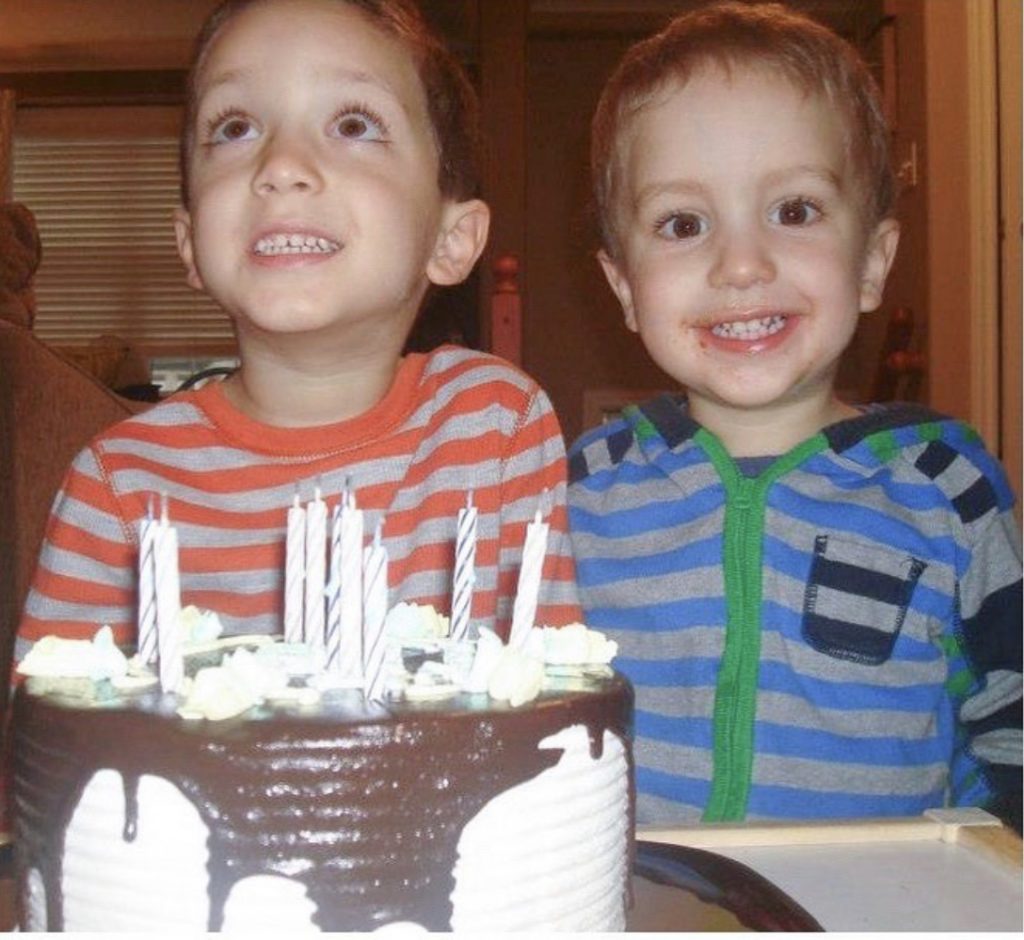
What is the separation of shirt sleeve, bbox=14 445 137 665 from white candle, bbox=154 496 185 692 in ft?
1.90

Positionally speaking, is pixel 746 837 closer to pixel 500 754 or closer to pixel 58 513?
pixel 500 754

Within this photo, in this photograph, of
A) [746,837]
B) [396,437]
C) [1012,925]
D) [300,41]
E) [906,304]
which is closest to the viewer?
[1012,925]

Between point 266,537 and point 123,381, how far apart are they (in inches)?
134

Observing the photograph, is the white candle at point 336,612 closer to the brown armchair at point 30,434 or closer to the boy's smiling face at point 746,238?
the boy's smiling face at point 746,238

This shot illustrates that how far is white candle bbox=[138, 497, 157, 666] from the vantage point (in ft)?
1.86

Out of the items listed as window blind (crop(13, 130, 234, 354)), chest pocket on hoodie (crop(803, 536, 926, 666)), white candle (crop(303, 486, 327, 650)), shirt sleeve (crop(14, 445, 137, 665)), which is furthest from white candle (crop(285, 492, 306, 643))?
window blind (crop(13, 130, 234, 354))

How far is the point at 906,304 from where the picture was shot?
3.72 m

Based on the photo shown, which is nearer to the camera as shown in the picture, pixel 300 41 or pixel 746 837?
pixel 746 837

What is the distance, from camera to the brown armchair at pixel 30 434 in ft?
5.12

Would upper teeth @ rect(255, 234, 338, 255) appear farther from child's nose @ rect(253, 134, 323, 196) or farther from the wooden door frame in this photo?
the wooden door frame

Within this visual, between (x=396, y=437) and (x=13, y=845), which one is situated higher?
(x=396, y=437)

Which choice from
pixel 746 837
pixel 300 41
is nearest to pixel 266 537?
pixel 300 41

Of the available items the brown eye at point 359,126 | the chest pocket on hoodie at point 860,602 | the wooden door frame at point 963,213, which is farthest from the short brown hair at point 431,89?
the wooden door frame at point 963,213

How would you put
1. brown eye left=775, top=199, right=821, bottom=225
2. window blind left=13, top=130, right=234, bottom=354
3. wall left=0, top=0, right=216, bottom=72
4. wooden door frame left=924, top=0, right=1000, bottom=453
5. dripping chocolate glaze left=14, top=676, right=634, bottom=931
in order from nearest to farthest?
dripping chocolate glaze left=14, top=676, right=634, bottom=931 < brown eye left=775, top=199, right=821, bottom=225 < wooden door frame left=924, top=0, right=1000, bottom=453 < wall left=0, top=0, right=216, bottom=72 < window blind left=13, top=130, right=234, bottom=354
